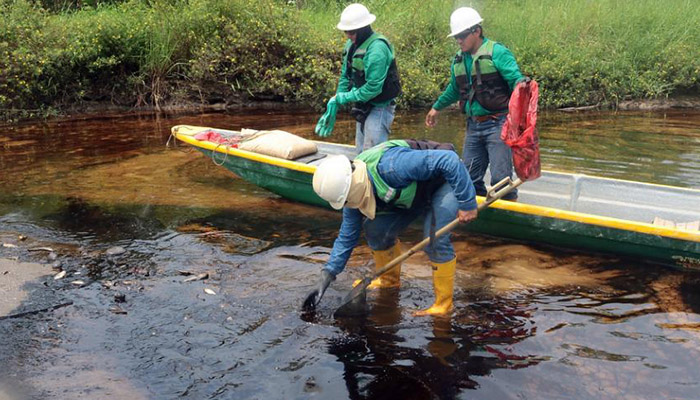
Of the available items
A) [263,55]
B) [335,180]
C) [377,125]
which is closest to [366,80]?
[377,125]

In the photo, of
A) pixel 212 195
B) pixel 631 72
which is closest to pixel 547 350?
pixel 212 195

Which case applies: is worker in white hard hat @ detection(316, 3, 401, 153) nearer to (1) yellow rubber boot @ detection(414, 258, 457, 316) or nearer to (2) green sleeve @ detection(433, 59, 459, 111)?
(2) green sleeve @ detection(433, 59, 459, 111)

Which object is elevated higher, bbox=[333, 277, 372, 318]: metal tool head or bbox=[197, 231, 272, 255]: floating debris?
bbox=[197, 231, 272, 255]: floating debris

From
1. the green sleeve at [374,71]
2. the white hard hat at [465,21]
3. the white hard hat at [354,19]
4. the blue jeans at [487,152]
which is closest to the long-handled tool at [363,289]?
the blue jeans at [487,152]

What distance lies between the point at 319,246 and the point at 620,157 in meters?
5.29

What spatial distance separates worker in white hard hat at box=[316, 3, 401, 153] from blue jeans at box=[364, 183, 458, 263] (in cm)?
165

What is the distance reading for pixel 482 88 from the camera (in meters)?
5.28

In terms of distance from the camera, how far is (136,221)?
252 inches

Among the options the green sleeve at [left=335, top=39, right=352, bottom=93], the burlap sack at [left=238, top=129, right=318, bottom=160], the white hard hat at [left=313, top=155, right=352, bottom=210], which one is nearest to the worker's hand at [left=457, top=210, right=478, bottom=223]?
the white hard hat at [left=313, top=155, right=352, bottom=210]

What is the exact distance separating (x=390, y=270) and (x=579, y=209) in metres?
2.35

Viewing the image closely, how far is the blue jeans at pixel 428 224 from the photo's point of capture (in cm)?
416

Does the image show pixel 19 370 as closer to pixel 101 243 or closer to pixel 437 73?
pixel 101 243

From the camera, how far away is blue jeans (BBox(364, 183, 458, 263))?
416cm

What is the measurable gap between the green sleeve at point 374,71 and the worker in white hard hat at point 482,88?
2.04 ft
